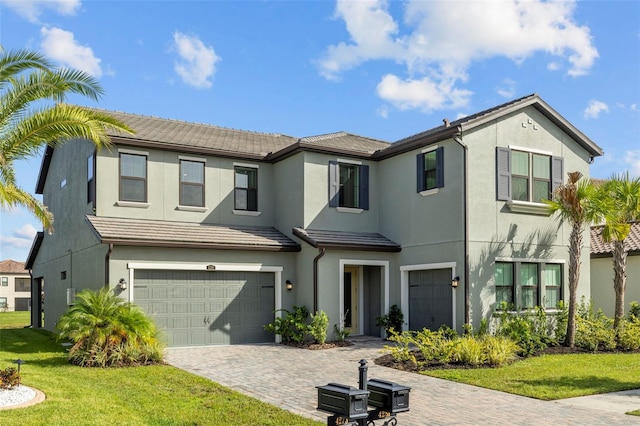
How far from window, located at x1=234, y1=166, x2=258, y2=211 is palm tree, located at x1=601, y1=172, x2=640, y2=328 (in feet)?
35.4

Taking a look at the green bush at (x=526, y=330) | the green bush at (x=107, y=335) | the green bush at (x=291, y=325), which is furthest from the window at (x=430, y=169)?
the green bush at (x=107, y=335)

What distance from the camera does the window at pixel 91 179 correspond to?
17.5 metres

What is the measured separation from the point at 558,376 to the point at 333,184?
931 cm

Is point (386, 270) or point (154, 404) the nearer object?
point (154, 404)

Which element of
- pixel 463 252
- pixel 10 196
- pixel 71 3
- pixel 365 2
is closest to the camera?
pixel 10 196

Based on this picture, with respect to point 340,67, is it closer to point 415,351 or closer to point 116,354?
point 415,351

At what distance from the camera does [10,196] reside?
12258mm

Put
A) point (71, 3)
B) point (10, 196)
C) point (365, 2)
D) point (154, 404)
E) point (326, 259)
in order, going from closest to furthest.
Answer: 1. point (154, 404)
2. point (10, 196)
3. point (71, 3)
4. point (365, 2)
5. point (326, 259)

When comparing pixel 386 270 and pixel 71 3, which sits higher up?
pixel 71 3

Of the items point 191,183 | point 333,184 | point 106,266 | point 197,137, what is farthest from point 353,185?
point 106,266

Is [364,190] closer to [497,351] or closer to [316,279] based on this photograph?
[316,279]

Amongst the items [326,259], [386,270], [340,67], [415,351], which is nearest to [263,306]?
[326,259]

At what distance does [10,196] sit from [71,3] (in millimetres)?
4563

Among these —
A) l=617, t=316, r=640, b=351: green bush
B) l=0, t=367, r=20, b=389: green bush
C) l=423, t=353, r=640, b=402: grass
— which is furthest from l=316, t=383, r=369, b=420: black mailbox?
l=617, t=316, r=640, b=351: green bush
